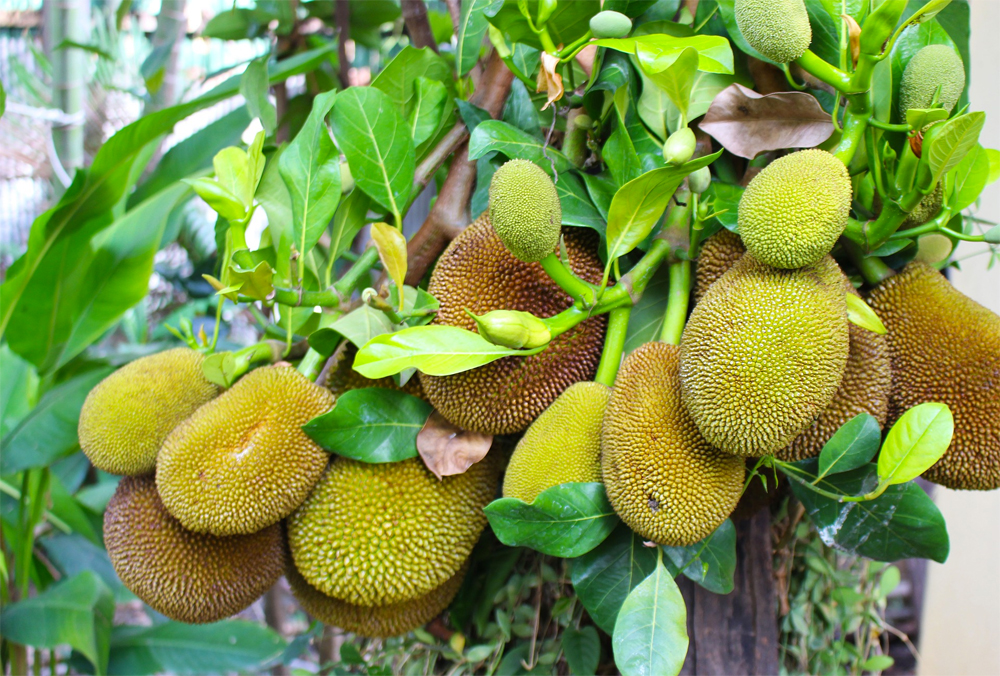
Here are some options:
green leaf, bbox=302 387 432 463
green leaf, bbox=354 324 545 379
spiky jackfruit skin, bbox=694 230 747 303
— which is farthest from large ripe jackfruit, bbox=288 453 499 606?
spiky jackfruit skin, bbox=694 230 747 303

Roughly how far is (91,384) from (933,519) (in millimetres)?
988

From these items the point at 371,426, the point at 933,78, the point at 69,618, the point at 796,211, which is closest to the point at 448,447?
the point at 371,426

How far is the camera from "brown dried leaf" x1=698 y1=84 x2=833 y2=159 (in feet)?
1.61

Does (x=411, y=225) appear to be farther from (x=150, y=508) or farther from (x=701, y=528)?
(x=701, y=528)

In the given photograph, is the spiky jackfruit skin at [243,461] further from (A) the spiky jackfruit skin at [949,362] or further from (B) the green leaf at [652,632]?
(A) the spiky jackfruit skin at [949,362]

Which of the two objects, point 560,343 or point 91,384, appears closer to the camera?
point 560,343

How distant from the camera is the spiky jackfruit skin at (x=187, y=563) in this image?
1.87ft

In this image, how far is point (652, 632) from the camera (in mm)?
443

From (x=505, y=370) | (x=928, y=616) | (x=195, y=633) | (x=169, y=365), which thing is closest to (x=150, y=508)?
(x=169, y=365)

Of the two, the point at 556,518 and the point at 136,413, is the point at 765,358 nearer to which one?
the point at 556,518

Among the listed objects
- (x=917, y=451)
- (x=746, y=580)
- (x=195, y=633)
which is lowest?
(x=195, y=633)

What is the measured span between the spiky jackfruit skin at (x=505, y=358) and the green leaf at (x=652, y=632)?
0.16 metres

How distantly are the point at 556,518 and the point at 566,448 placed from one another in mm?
50

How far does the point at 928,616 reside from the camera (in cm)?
111
